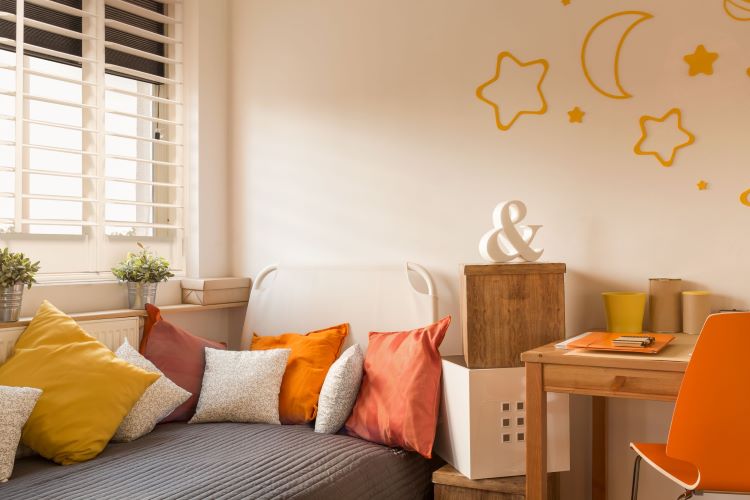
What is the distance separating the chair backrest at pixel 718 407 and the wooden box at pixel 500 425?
526 millimetres

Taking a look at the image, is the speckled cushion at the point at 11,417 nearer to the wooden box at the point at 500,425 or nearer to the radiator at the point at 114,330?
the radiator at the point at 114,330

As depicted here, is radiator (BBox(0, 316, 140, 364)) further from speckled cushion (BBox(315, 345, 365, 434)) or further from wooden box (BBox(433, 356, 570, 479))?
wooden box (BBox(433, 356, 570, 479))

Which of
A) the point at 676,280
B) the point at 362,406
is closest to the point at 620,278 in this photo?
the point at 676,280

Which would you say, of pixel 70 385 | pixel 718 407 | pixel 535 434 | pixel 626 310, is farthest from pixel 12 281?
pixel 718 407

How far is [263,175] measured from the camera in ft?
10.9

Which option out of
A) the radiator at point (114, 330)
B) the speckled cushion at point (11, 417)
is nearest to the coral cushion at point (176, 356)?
the radiator at point (114, 330)

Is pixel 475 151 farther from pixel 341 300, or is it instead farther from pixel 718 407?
pixel 718 407

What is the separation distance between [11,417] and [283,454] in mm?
773

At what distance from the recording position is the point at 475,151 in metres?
2.77

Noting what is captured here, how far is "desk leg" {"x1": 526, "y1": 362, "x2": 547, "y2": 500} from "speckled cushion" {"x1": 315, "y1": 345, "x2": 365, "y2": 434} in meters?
0.73

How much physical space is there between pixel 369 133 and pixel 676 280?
133 cm

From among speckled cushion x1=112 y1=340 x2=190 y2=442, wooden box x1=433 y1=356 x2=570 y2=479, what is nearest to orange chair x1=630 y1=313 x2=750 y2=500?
wooden box x1=433 y1=356 x2=570 y2=479

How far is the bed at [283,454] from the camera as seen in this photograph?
192 centimetres

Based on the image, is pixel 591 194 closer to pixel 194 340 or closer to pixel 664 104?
pixel 664 104
